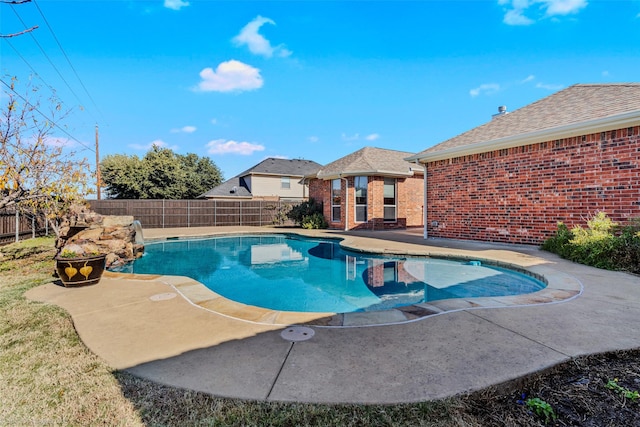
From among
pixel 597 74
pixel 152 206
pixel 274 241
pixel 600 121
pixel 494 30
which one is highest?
pixel 494 30

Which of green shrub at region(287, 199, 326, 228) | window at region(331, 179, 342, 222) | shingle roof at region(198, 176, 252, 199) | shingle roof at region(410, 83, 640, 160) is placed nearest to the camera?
shingle roof at region(410, 83, 640, 160)

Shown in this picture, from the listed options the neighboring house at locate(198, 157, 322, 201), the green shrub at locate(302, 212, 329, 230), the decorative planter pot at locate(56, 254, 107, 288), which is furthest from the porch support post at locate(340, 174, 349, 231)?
the decorative planter pot at locate(56, 254, 107, 288)

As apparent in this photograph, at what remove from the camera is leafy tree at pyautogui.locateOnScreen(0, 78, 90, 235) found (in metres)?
5.84

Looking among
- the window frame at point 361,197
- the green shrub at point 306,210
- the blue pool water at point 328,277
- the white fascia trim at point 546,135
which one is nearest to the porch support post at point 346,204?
the window frame at point 361,197

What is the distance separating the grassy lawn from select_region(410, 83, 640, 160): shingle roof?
24.1 ft

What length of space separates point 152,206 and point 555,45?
70.3 ft

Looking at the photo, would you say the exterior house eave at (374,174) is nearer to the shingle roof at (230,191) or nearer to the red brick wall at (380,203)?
the red brick wall at (380,203)

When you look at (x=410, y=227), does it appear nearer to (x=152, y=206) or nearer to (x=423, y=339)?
(x=423, y=339)

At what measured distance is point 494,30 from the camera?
10836 millimetres

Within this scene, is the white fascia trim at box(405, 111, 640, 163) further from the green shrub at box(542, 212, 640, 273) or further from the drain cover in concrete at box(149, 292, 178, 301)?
the drain cover in concrete at box(149, 292, 178, 301)

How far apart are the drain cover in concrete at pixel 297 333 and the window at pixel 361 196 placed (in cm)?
1285

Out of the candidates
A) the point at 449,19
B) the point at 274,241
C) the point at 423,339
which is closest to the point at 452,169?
the point at 449,19

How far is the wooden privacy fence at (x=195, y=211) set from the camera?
1809cm

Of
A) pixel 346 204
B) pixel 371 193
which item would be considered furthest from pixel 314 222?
pixel 371 193
